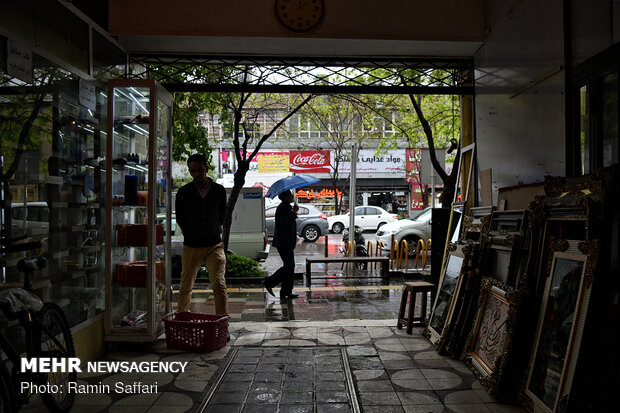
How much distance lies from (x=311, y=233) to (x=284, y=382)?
14.7m

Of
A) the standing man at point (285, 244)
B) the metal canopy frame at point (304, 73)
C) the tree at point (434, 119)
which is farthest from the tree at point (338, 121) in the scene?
the metal canopy frame at point (304, 73)

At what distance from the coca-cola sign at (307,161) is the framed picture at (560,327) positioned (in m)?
24.8

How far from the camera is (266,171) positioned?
28438 millimetres

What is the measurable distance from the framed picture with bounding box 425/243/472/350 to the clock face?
3175mm

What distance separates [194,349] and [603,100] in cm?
446

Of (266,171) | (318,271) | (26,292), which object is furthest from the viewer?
(266,171)

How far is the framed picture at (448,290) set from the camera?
482 centimetres

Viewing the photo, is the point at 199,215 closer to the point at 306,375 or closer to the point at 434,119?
the point at 306,375

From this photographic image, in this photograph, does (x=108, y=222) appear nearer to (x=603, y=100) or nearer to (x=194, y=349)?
(x=194, y=349)

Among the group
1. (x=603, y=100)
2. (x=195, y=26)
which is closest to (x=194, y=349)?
(x=195, y=26)

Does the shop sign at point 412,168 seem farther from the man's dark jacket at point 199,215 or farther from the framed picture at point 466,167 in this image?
the man's dark jacket at point 199,215

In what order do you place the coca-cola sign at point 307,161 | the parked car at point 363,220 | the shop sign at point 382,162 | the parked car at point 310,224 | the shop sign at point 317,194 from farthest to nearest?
1. the shop sign at point 317,194
2. the shop sign at point 382,162
3. the coca-cola sign at point 307,161
4. the parked car at point 363,220
5. the parked car at point 310,224

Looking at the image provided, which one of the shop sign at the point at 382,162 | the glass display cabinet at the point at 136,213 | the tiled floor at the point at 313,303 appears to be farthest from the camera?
the shop sign at the point at 382,162

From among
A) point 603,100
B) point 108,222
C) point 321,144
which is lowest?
point 108,222
